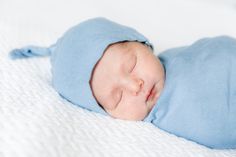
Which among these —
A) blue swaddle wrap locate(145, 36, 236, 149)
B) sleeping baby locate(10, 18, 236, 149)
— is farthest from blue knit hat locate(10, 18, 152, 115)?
blue swaddle wrap locate(145, 36, 236, 149)

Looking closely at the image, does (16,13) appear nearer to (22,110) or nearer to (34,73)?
(34,73)

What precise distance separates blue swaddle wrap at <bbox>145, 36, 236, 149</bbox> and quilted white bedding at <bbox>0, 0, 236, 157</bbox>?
3 centimetres

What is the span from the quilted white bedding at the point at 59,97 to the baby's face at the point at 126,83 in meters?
0.04

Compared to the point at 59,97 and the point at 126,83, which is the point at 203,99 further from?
the point at 59,97

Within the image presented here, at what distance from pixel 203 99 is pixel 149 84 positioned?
130 mm

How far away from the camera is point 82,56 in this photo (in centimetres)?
103

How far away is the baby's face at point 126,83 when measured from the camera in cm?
102

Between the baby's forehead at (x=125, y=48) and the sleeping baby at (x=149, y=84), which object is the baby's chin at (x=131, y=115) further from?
the baby's forehead at (x=125, y=48)

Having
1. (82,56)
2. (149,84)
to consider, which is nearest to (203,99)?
(149,84)

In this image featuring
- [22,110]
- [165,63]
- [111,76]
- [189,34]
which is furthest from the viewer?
[189,34]

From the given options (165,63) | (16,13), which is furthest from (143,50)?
(16,13)

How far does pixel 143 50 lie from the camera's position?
1073 mm

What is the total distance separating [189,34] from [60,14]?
445 millimetres

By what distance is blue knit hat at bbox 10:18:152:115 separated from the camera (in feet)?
3.36
